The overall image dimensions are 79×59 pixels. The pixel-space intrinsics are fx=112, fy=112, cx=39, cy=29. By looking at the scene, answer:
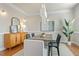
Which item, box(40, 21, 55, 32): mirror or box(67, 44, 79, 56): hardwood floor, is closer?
box(67, 44, 79, 56): hardwood floor

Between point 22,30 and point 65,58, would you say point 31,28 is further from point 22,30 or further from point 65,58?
point 65,58

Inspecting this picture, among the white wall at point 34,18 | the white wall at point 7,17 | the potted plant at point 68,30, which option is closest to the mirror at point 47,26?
the white wall at point 34,18

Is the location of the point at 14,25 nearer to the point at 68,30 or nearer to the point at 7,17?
the point at 7,17

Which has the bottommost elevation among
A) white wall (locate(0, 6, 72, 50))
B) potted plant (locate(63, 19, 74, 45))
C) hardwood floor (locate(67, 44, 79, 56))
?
hardwood floor (locate(67, 44, 79, 56))

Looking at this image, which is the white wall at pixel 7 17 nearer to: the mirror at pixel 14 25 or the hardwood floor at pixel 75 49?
the mirror at pixel 14 25

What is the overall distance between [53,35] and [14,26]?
1.72ft

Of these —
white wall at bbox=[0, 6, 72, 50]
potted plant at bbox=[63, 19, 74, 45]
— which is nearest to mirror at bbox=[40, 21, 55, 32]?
white wall at bbox=[0, 6, 72, 50]

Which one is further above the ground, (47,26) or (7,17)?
(7,17)

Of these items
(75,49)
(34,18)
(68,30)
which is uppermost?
(34,18)

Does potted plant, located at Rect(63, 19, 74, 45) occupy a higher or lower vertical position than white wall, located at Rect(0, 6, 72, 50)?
lower

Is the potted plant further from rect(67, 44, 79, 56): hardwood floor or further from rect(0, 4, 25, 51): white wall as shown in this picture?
rect(0, 4, 25, 51): white wall

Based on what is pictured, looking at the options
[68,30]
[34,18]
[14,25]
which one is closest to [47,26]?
[34,18]

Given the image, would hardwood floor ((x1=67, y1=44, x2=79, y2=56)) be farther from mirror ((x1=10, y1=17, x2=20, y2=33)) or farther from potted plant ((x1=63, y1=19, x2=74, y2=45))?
mirror ((x1=10, y1=17, x2=20, y2=33))

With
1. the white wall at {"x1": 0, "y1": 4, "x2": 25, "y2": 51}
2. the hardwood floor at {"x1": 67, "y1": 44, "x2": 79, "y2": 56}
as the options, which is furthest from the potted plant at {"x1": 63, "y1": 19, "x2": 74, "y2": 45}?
the white wall at {"x1": 0, "y1": 4, "x2": 25, "y2": 51}
